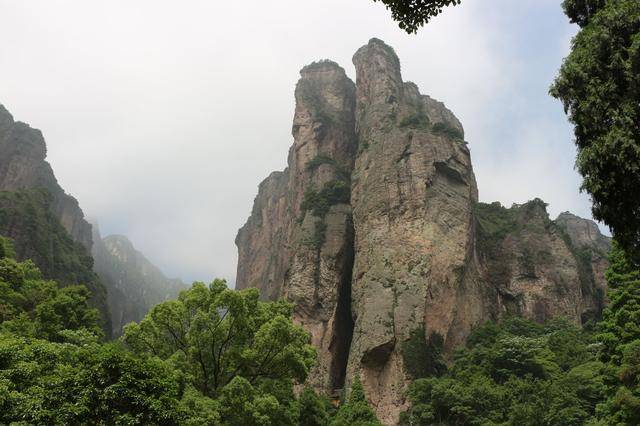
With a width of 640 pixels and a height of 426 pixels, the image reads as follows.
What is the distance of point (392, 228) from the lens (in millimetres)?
46656

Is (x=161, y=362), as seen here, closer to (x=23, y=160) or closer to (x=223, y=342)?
(x=223, y=342)

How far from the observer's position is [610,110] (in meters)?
10.3

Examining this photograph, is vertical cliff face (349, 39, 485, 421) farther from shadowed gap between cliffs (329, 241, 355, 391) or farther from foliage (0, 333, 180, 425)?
foliage (0, 333, 180, 425)

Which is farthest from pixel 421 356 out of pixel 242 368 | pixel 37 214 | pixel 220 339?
pixel 37 214

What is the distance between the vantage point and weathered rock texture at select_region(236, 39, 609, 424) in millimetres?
42250

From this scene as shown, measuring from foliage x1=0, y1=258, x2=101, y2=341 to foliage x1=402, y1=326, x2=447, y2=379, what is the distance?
2099 cm

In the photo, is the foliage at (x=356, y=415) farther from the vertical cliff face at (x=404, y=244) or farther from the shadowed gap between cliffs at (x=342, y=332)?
the shadowed gap between cliffs at (x=342, y=332)

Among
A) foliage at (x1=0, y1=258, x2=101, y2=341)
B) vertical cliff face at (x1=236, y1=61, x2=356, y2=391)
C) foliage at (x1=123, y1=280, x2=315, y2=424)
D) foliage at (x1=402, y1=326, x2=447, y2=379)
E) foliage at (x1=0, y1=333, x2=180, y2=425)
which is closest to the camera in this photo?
foliage at (x1=0, y1=333, x2=180, y2=425)

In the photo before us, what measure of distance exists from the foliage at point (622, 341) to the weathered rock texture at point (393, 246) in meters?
17.2

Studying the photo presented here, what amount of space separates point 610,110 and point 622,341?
15.9m

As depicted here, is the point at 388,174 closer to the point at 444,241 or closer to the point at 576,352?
the point at 444,241

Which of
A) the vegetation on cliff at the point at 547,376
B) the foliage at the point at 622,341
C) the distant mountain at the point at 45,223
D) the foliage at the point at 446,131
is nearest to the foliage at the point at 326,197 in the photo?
the foliage at the point at 446,131

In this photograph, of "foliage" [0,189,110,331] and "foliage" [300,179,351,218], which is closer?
"foliage" [0,189,110,331]

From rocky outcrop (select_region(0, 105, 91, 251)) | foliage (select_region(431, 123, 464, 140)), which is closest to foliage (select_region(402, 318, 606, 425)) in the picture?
foliage (select_region(431, 123, 464, 140))
